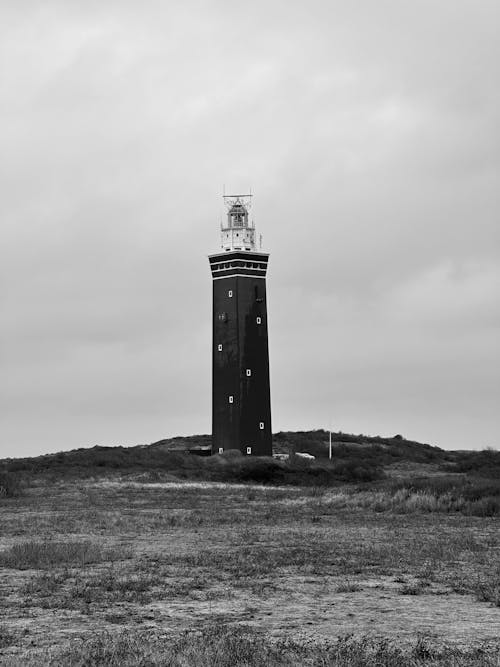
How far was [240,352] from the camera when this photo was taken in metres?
74.4

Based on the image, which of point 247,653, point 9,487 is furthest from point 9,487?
point 247,653

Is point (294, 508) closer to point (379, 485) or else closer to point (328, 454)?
point (379, 485)

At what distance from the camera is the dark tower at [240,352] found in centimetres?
7406

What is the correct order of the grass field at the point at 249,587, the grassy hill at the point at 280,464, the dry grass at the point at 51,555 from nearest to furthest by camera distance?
the grass field at the point at 249,587
the dry grass at the point at 51,555
the grassy hill at the point at 280,464

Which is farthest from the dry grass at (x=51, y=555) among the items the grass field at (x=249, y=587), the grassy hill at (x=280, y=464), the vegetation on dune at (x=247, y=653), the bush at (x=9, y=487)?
the grassy hill at (x=280, y=464)

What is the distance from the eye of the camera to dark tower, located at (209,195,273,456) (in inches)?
2916

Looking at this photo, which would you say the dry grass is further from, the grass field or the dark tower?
the dark tower

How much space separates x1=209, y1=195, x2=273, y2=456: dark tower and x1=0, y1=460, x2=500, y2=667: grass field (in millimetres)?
39912

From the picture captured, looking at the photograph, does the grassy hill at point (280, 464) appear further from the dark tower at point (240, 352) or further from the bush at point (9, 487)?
the bush at point (9, 487)

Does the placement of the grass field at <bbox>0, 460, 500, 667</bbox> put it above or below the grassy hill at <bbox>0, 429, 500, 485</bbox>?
below

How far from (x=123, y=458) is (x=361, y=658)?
58278 mm

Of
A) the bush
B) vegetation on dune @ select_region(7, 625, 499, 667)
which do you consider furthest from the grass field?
the bush

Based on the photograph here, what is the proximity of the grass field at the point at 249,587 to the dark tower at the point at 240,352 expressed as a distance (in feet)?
131

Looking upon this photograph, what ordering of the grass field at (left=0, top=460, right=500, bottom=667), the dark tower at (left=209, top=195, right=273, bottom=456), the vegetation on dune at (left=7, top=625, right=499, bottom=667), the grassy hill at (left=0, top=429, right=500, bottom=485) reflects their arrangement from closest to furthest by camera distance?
the vegetation on dune at (left=7, top=625, right=499, bottom=667) < the grass field at (left=0, top=460, right=500, bottom=667) < the grassy hill at (left=0, top=429, right=500, bottom=485) < the dark tower at (left=209, top=195, right=273, bottom=456)
